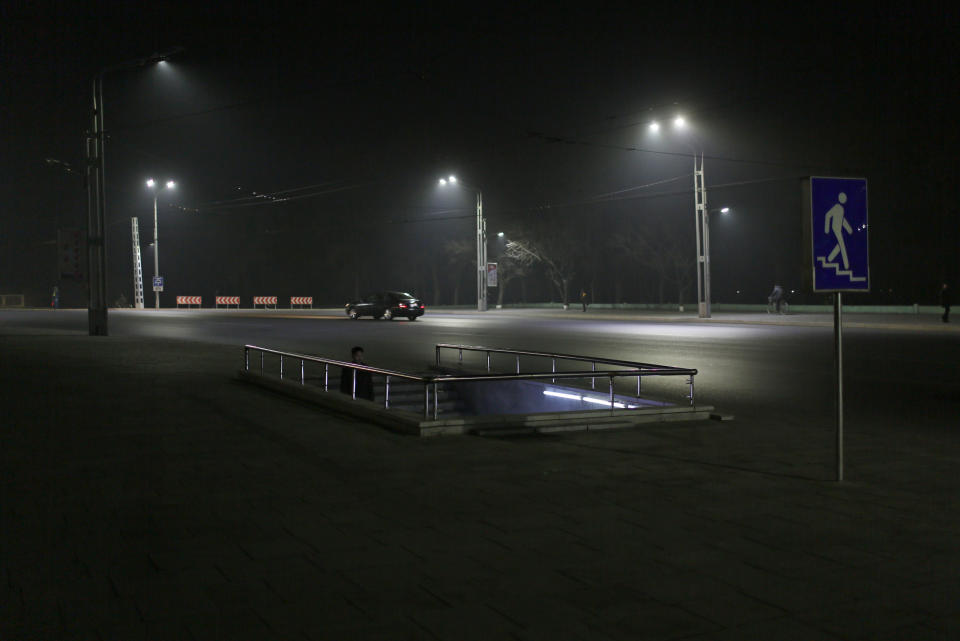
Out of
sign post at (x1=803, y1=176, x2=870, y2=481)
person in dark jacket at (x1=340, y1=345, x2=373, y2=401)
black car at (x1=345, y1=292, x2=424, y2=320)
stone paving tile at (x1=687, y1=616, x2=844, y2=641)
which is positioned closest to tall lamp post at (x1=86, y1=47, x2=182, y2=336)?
person in dark jacket at (x1=340, y1=345, x2=373, y2=401)

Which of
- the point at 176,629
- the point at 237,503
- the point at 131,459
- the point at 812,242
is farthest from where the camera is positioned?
the point at 131,459

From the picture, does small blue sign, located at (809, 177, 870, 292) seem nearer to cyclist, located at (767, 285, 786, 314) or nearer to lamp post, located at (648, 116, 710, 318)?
lamp post, located at (648, 116, 710, 318)

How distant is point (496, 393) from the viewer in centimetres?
1659

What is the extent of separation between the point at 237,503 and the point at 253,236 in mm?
87562

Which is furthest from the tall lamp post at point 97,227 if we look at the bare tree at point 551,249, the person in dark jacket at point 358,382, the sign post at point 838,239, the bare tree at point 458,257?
the bare tree at point 458,257

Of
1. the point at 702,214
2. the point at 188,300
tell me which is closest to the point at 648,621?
the point at 702,214

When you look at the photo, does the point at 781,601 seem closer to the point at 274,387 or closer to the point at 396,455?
the point at 396,455

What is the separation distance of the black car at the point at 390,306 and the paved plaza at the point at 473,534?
3345 centimetres

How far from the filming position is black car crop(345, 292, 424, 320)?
142 ft

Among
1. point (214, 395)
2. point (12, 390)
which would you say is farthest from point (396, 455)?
point (12, 390)

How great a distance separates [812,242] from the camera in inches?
270

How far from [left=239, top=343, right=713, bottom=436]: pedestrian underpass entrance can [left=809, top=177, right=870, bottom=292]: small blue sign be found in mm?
3646

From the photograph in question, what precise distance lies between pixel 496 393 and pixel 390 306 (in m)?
27.5

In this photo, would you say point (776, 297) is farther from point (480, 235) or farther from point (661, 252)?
point (661, 252)
